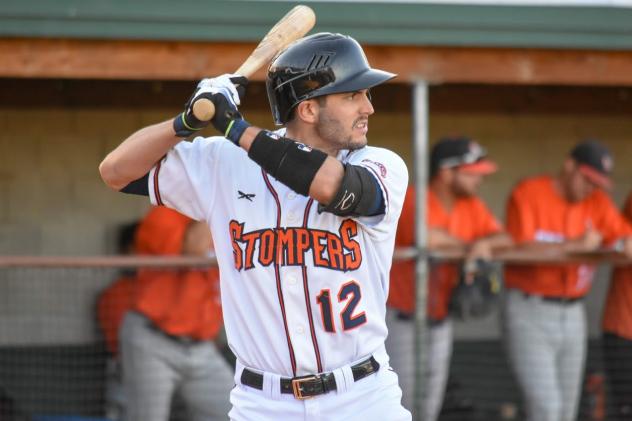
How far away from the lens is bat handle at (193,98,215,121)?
2758mm

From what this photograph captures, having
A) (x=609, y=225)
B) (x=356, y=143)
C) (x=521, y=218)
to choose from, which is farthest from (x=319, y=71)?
(x=609, y=225)

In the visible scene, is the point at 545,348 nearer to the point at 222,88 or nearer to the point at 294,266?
the point at 294,266

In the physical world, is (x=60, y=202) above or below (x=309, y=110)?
below

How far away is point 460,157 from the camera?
5.25 metres

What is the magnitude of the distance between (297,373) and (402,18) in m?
2.53

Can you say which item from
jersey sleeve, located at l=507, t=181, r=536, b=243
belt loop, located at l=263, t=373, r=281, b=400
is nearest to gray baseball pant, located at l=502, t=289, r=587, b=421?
jersey sleeve, located at l=507, t=181, r=536, b=243

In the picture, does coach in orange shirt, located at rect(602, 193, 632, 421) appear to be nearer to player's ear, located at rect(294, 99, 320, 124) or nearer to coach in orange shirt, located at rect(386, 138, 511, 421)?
coach in orange shirt, located at rect(386, 138, 511, 421)

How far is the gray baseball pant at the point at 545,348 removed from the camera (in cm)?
530

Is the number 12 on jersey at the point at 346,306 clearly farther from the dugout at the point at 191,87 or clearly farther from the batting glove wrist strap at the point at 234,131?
the dugout at the point at 191,87

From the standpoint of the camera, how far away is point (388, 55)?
5113mm

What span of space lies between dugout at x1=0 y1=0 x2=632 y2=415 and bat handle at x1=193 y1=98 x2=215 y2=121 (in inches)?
86.8

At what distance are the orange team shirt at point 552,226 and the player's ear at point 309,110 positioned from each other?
2609 millimetres

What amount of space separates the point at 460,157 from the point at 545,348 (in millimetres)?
984

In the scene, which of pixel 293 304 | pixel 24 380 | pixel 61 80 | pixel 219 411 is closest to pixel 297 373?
pixel 293 304
